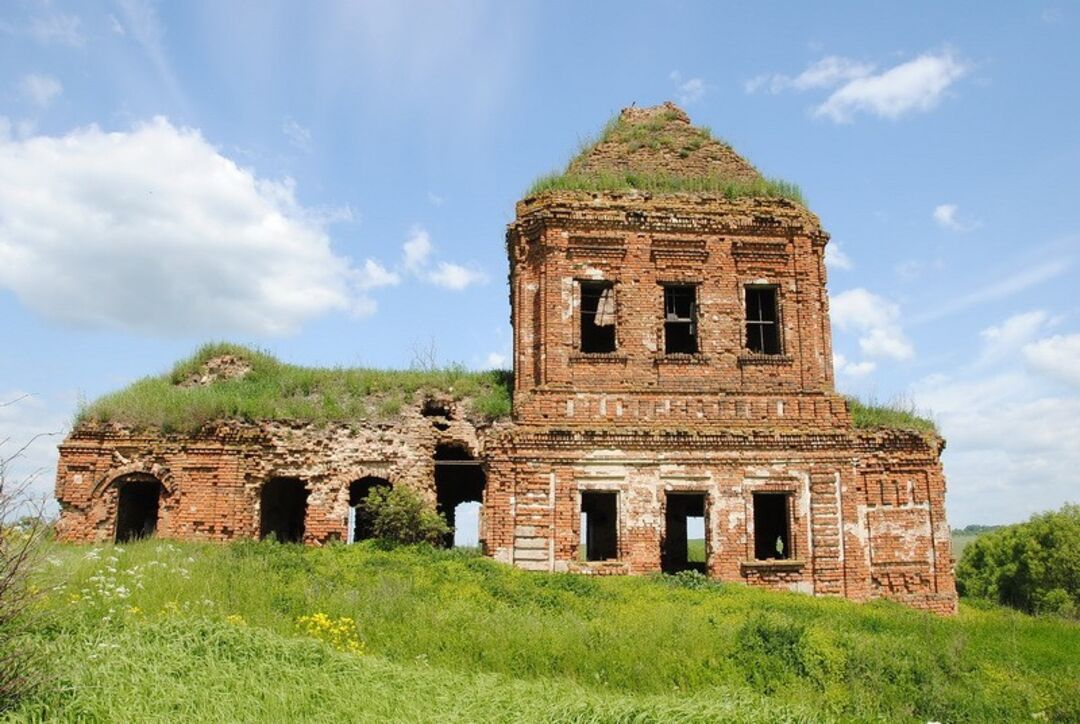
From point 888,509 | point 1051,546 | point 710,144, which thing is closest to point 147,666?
point 888,509

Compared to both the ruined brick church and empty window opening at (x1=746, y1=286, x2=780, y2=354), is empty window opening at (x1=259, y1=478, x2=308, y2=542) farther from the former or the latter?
empty window opening at (x1=746, y1=286, x2=780, y2=354)

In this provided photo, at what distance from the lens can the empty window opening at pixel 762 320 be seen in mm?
16559

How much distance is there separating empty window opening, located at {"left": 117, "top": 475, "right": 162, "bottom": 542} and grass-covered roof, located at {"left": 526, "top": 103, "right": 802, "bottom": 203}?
9.61 metres

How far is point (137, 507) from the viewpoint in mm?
17219

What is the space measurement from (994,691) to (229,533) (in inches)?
480

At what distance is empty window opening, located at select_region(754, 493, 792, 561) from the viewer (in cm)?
1584

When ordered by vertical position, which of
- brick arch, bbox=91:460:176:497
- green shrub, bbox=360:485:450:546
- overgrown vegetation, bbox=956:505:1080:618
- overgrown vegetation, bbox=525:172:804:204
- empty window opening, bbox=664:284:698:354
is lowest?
overgrown vegetation, bbox=956:505:1080:618

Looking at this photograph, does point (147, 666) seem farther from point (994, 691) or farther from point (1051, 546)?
point (1051, 546)

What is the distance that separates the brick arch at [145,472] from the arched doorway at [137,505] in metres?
0.11

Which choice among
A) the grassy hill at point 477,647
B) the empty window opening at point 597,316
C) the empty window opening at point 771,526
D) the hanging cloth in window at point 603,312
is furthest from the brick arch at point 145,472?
the empty window opening at point 771,526

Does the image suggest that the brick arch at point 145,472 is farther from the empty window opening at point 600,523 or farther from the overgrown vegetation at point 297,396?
the empty window opening at point 600,523

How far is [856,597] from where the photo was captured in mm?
15156

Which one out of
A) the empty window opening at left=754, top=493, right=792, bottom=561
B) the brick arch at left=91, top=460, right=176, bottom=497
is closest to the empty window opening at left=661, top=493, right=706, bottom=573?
the empty window opening at left=754, top=493, right=792, bottom=561

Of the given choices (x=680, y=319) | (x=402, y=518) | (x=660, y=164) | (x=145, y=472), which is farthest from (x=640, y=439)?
(x=145, y=472)
